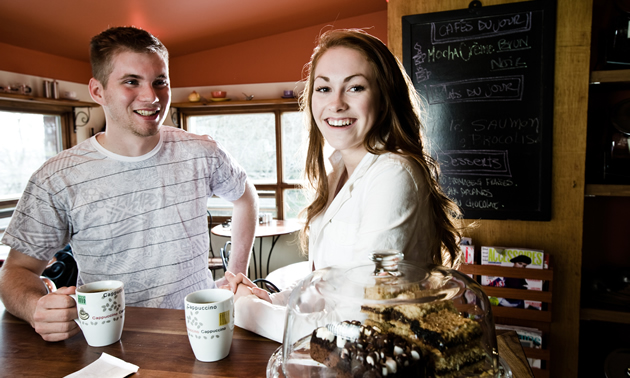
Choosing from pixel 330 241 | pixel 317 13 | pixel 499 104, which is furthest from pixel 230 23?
pixel 330 241

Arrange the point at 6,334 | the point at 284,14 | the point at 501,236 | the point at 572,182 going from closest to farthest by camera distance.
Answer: the point at 6,334
the point at 572,182
the point at 501,236
the point at 284,14

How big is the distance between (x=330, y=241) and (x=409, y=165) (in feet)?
1.03

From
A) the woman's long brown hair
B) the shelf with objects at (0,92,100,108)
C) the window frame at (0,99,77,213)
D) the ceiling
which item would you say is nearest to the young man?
the woman's long brown hair

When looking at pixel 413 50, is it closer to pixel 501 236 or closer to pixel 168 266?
pixel 501 236

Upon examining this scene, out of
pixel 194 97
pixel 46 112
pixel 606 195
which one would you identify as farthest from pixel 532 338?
pixel 46 112

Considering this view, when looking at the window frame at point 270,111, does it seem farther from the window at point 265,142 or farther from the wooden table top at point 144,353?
the wooden table top at point 144,353

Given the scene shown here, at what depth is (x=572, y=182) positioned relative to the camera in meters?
1.97

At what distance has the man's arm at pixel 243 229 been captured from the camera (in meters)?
1.81

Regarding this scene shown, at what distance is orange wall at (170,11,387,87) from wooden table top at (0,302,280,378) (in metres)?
4.45

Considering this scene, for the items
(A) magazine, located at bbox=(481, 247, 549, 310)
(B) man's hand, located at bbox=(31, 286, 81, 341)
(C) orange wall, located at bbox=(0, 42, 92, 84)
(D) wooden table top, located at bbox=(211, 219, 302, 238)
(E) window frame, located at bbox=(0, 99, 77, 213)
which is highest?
(C) orange wall, located at bbox=(0, 42, 92, 84)

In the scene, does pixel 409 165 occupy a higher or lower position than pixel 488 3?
lower

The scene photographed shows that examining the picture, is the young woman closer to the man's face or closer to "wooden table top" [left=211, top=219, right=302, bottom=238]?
the man's face

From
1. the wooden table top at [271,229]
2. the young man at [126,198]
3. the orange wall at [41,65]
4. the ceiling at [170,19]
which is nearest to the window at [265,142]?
the wooden table top at [271,229]

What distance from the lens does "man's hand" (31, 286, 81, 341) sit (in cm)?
95
